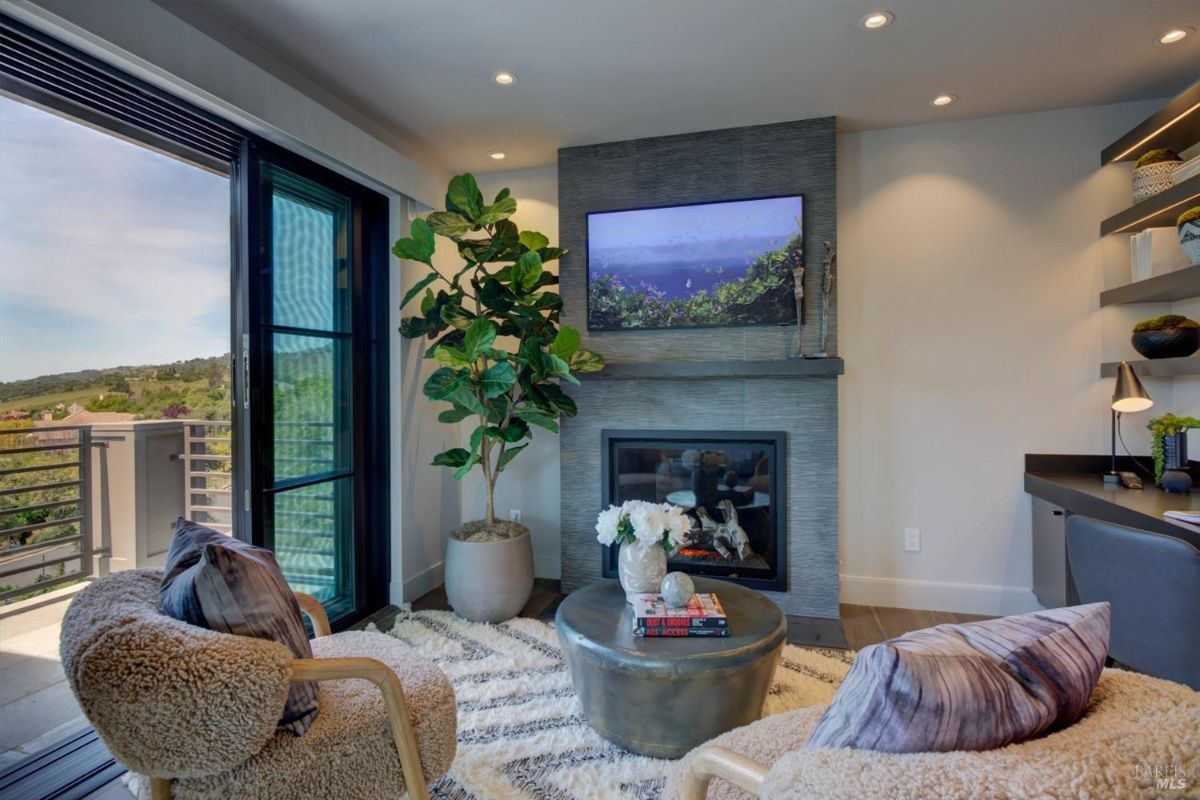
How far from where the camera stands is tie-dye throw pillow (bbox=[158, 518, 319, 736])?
1.18 meters

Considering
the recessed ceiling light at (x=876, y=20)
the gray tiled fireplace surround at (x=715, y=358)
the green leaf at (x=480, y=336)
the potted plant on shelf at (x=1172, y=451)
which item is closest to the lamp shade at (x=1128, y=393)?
the potted plant on shelf at (x=1172, y=451)

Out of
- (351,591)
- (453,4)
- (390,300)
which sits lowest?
(351,591)

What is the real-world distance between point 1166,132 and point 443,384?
3.41 m

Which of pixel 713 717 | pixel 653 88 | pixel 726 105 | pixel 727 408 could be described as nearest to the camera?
pixel 713 717

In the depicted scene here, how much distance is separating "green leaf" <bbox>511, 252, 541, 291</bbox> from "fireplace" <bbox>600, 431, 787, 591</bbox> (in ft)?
3.10

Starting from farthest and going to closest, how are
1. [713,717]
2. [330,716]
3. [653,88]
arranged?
[653,88] → [713,717] → [330,716]

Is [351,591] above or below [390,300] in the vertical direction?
below

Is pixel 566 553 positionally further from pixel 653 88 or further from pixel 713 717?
pixel 653 88

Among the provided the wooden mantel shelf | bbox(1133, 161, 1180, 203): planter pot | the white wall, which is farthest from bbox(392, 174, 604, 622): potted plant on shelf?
bbox(1133, 161, 1180, 203): planter pot

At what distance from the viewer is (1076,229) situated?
9.23 feet

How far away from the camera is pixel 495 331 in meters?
2.68

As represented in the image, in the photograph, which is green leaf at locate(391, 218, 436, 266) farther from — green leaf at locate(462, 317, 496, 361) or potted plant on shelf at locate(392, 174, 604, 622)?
green leaf at locate(462, 317, 496, 361)

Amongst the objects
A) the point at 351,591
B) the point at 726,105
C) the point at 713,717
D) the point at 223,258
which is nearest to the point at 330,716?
the point at 713,717

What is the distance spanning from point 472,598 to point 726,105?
8.81 ft
